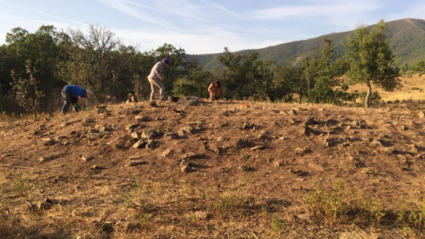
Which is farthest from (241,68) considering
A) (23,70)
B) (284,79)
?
(23,70)

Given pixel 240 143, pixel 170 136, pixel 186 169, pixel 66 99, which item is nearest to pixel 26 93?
pixel 66 99

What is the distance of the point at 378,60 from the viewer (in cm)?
1592

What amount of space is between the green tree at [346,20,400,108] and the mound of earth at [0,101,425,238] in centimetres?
1057

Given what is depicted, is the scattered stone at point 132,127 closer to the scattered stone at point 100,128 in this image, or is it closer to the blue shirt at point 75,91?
the scattered stone at point 100,128

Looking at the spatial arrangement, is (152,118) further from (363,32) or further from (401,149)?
(363,32)

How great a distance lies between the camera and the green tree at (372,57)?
16.0m

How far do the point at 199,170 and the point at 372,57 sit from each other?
15.8m

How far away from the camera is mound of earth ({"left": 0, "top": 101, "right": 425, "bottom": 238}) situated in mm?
2939

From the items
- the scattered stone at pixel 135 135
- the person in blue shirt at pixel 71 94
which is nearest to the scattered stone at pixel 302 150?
the scattered stone at pixel 135 135

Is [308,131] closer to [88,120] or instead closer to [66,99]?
[88,120]

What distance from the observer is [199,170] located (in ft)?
14.6

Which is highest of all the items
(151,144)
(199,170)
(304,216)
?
(151,144)

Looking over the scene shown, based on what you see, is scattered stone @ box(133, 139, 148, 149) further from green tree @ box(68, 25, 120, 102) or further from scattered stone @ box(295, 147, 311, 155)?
green tree @ box(68, 25, 120, 102)

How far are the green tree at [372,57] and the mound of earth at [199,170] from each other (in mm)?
10574
